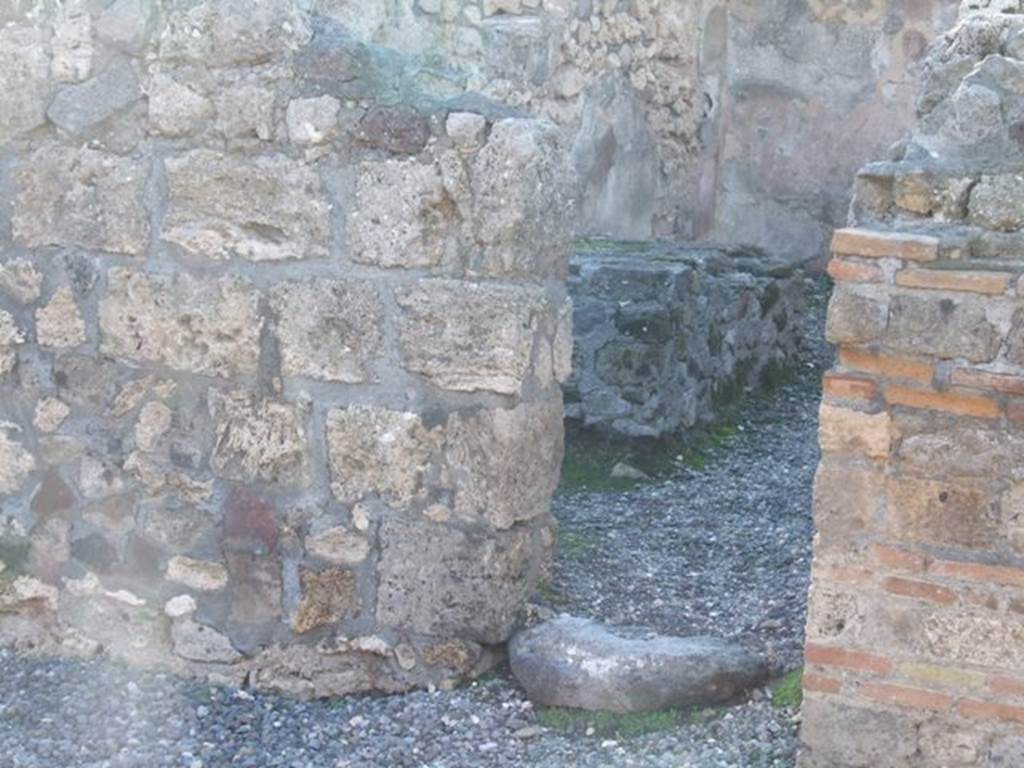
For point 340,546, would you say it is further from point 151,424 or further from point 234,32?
point 234,32

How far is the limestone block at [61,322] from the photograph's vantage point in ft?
13.4

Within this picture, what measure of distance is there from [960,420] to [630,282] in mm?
3130

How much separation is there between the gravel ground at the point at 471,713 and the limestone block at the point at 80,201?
110 cm

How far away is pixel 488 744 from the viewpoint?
12.1ft

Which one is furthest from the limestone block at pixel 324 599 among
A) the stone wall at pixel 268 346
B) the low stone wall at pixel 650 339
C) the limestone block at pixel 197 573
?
the low stone wall at pixel 650 339

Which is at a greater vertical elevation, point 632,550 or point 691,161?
point 691,161

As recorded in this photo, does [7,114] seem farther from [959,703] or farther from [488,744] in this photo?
[959,703]

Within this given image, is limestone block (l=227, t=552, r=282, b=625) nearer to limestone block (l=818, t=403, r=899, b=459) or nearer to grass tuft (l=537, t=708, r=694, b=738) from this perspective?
grass tuft (l=537, t=708, r=694, b=738)

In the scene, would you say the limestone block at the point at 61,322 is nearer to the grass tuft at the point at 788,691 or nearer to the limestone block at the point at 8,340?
the limestone block at the point at 8,340

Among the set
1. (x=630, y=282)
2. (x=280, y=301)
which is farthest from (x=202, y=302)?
(x=630, y=282)

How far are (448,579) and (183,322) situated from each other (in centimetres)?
91

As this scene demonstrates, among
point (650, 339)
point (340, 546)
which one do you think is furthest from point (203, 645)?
point (650, 339)

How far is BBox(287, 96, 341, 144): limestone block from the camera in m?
3.79

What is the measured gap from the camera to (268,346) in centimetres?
392
